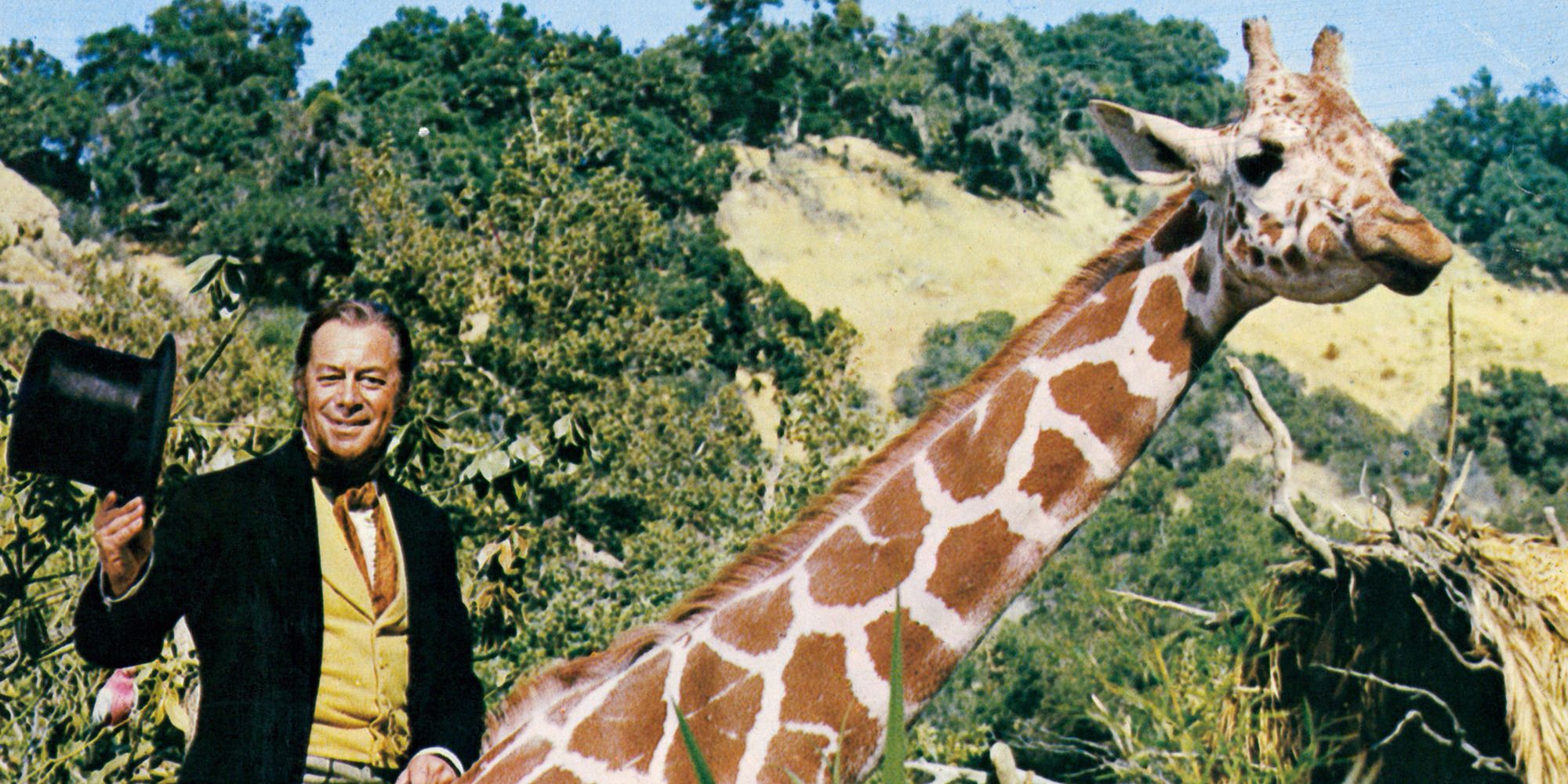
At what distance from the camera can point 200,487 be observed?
10.4 feet

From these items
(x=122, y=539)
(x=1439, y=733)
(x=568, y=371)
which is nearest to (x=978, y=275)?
(x=568, y=371)

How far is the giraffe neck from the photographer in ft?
10.2

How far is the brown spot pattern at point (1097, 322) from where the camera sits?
3414 millimetres

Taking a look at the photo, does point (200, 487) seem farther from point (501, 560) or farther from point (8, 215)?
point (8, 215)

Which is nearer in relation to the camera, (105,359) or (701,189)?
(105,359)

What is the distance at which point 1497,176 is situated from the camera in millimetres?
36500

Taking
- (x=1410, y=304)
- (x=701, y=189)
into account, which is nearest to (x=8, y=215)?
(x=701, y=189)

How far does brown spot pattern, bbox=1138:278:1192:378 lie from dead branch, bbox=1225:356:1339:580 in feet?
4.86

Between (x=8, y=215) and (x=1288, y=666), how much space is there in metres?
24.9

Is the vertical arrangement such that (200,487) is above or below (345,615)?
above

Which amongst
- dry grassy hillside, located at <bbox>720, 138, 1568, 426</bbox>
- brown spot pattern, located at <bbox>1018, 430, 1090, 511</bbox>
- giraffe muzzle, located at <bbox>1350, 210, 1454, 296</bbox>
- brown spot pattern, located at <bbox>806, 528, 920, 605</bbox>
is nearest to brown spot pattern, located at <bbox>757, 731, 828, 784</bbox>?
brown spot pattern, located at <bbox>806, 528, 920, 605</bbox>

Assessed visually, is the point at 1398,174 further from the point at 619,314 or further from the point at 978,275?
the point at 978,275

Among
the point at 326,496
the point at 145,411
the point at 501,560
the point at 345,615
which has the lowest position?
the point at 501,560

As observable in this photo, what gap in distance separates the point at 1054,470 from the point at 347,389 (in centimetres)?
162
